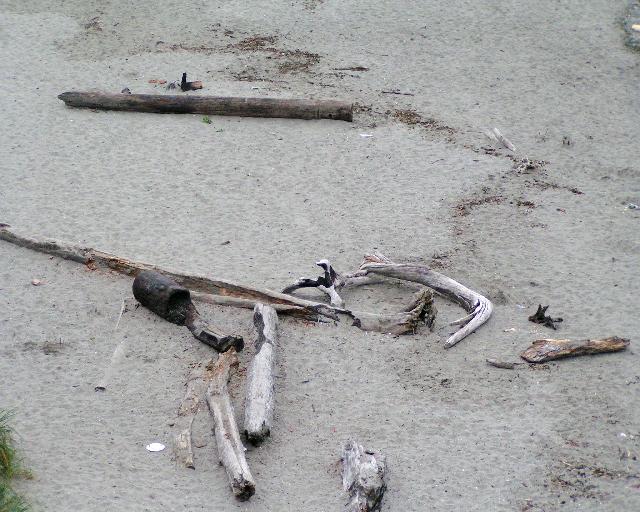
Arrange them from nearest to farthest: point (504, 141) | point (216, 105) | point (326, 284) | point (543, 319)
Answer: point (543, 319) < point (326, 284) < point (504, 141) < point (216, 105)

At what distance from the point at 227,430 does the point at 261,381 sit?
1.72 feet

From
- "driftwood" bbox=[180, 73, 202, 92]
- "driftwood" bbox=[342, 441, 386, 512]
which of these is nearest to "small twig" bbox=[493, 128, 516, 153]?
"driftwood" bbox=[180, 73, 202, 92]

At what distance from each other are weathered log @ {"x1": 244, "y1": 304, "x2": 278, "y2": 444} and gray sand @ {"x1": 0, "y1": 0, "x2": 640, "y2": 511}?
143mm

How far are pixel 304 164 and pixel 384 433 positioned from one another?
14.6ft

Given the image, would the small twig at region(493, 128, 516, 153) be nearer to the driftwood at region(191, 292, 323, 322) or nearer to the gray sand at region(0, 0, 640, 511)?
the gray sand at region(0, 0, 640, 511)

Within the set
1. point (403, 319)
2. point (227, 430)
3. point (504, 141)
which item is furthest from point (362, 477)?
point (504, 141)

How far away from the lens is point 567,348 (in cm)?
658

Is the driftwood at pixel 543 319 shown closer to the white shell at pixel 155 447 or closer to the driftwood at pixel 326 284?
the driftwood at pixel 326 284

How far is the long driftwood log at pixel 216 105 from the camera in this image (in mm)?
10578

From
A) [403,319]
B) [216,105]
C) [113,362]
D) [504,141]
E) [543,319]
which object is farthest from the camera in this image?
[216,105]

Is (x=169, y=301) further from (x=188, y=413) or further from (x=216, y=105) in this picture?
(x=216, y=105)

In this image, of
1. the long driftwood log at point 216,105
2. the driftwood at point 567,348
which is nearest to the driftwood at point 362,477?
the driftwood at point 567,348

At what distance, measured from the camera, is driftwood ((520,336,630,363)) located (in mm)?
6547

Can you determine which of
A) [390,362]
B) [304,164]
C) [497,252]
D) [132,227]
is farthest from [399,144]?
[390,362]
